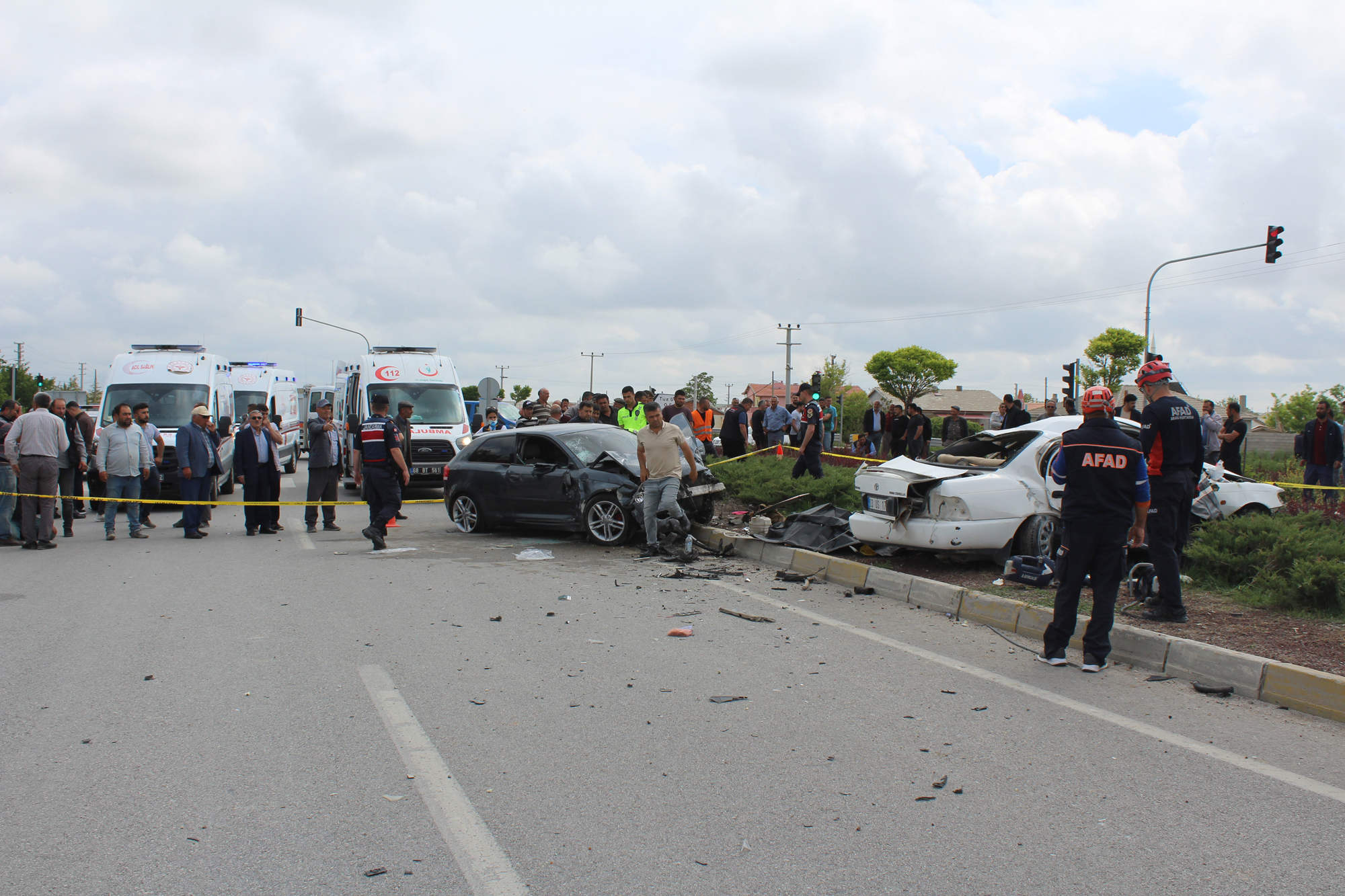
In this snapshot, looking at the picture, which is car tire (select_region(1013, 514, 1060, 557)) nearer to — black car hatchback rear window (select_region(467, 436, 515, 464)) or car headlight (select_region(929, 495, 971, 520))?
car headlight (select_region(929, 495, 971, 520))

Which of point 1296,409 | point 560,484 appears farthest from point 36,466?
point 1296,409

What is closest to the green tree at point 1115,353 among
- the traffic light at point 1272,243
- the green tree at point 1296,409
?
the green tree at point 1296,409

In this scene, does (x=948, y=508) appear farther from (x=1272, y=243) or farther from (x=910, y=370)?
(x=910, y=370)

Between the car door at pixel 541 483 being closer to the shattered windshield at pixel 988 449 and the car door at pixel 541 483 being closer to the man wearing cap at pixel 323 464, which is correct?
the man wearing cap at pixel 323 464

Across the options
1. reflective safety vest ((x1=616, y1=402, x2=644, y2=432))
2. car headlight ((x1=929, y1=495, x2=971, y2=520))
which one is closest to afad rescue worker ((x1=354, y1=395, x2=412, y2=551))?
reflective safety vest ((x1=616, y1=402, x2=644, y2=432))

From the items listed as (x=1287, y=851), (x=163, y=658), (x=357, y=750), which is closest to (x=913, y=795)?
(x=1287, y=851)

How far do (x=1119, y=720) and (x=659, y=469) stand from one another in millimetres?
6358

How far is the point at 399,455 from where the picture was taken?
36.3 feet

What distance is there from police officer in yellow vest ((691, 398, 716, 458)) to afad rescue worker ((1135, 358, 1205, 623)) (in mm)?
10197

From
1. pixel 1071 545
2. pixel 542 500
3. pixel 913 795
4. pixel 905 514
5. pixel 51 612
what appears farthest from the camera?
pixel 542 500

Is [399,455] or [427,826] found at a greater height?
[399,455]

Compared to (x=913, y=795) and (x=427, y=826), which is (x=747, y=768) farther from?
(x=427, y=826)

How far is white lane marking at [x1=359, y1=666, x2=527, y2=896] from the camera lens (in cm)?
305

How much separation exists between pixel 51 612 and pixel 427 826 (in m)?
5.68
